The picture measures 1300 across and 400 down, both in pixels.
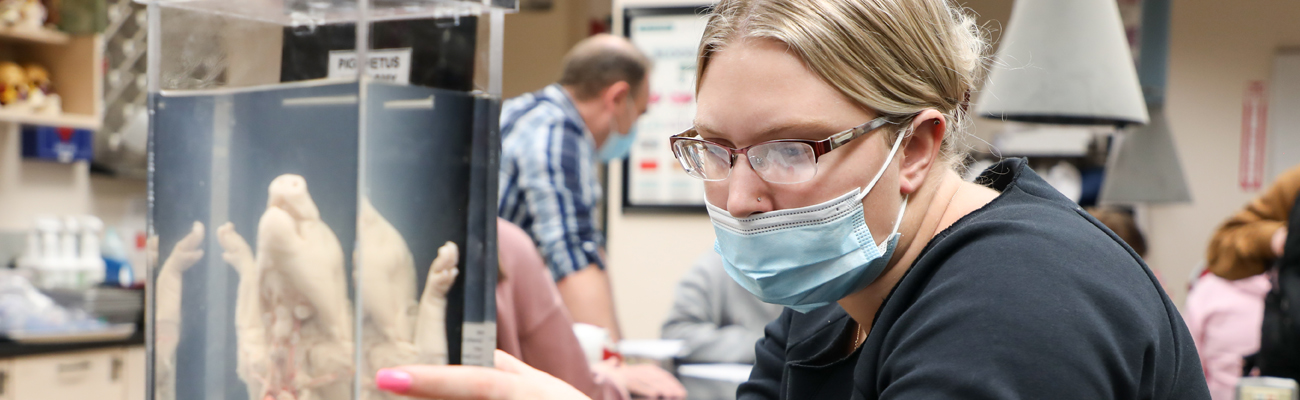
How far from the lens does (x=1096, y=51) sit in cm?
189

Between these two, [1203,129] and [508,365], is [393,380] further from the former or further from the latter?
[1203,129]

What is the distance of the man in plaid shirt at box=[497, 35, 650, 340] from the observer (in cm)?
237

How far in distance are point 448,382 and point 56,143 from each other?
3.87 metres

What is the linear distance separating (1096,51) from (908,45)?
4.00ft

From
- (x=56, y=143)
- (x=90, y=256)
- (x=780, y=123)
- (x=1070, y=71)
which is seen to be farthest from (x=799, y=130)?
(x=56, y=143)

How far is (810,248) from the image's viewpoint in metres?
0.93

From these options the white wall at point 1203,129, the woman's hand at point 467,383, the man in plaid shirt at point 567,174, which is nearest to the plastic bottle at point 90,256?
the man in plaid shirt at point 567,174

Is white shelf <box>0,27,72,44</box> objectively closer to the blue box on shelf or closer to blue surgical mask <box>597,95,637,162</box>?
the blue box on shelf

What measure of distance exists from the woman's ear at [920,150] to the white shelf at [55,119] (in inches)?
138

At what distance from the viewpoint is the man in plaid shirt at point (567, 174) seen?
237 cm

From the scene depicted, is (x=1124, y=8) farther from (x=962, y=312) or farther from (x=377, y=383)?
(x=377, y=383)

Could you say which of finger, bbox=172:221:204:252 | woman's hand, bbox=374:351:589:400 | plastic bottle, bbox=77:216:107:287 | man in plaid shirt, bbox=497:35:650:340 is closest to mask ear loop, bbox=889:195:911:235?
woman's hand, bbox=374:351:589:400

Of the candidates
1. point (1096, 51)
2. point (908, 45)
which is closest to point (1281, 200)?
point (1096, 51)

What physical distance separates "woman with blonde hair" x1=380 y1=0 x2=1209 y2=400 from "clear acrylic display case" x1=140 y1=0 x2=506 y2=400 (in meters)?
0.05
